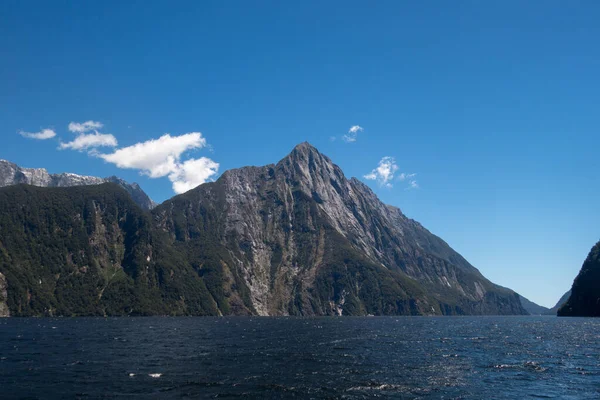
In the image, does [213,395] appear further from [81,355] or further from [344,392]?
[81,355]

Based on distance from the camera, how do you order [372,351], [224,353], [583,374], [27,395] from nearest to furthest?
[27,395] < [583,374] < [224,353] < [372,351]

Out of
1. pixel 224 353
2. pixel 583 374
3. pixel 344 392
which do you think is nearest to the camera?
pixel 344 392

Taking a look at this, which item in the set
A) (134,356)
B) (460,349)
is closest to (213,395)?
(134,356)

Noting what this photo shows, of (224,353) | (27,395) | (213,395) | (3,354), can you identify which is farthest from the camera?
(224,353)

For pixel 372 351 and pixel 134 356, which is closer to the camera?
pixel 134 356

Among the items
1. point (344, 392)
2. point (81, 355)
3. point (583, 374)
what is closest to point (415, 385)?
point (344, 392)

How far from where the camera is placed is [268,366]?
2972 inches

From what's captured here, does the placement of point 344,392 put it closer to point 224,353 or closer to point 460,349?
point 224,353

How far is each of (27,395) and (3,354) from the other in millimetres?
42266

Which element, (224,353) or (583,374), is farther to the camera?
(224,353)

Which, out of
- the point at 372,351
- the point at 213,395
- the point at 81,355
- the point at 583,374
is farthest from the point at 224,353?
the point at 583,374

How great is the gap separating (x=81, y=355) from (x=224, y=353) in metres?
28.6

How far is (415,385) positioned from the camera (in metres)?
60.9

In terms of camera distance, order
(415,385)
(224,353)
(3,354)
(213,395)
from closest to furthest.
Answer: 1. (213,395)
2. (415,385)
3. (3,354)
4. (224,353)
